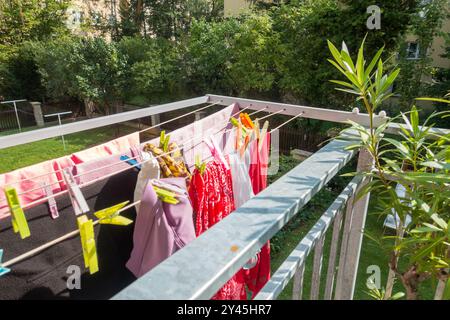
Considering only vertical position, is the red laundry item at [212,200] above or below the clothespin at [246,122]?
below

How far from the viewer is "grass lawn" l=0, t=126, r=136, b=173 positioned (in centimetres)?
711

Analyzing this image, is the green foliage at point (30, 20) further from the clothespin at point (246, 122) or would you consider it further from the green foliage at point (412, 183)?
the green foliage at point (412, 183)

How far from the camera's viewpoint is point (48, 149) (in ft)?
25.8

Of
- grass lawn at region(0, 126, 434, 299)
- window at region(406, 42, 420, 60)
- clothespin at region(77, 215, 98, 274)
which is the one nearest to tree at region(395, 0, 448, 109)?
window at region(406, 42, 420, 60)

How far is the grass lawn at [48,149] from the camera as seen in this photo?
711 centimetres

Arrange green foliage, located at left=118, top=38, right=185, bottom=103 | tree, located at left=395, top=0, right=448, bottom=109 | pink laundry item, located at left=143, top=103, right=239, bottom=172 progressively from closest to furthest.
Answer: pink laundry item, located at left=143, top=103, right=239, bottom=172 < tree, located at left=395, top=0, right=448, bottom=109 < green foliage, located at left=118, top=38, right=185, bottom=103

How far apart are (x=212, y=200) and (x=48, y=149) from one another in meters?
8.05

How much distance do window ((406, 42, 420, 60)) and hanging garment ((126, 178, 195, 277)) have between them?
6.07m

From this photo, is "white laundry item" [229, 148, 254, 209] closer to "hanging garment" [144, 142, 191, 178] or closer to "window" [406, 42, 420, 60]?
"hanging garment" [144, 142, 191, 178]

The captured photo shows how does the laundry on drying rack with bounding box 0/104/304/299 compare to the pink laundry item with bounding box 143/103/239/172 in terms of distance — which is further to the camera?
the pink laundry item with bounding box 143/103/239/172

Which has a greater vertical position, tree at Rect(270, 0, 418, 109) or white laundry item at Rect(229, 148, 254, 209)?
tree at Rect(270, 0, 418, 109)

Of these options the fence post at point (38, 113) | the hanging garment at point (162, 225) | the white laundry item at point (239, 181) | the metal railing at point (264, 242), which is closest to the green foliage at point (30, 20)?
the fence post at point (38, 113)

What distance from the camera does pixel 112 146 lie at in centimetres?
130

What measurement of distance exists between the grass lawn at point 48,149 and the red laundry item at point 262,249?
690cm
